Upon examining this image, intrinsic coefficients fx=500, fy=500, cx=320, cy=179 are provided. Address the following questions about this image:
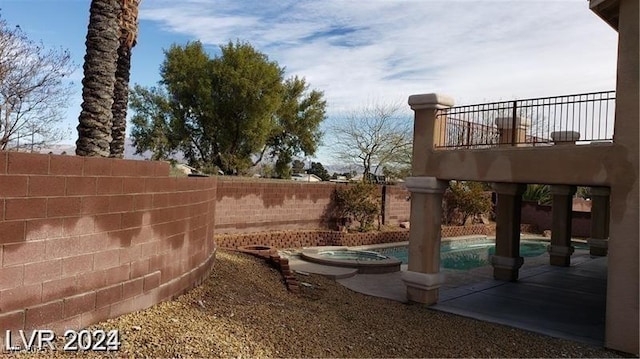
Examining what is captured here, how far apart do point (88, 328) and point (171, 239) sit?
1.96 m

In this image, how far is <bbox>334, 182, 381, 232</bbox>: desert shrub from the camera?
21062mm

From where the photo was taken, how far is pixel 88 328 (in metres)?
5.07

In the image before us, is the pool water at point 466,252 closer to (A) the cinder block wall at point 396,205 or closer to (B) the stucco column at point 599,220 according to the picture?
(B) the stucco column at point 599,220

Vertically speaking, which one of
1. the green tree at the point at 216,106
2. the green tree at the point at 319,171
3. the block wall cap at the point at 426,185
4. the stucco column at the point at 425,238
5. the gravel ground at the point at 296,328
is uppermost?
the green tree at the point at 216,106

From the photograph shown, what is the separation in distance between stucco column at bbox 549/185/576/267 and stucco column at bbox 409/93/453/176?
7.30m

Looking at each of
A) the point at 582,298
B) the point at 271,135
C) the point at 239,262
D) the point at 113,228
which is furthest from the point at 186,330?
the point at 271,135

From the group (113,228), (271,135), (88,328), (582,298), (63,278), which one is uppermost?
(271,135)

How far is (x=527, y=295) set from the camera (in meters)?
11.4

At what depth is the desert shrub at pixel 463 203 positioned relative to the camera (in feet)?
85.5

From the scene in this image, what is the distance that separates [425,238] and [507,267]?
4311 mm

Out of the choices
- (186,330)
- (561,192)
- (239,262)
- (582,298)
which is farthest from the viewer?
(561,192)

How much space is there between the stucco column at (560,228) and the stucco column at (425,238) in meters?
7.23

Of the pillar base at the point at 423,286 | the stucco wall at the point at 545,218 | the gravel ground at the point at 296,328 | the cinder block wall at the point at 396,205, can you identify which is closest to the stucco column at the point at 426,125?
the pillar base at the point at 423,286

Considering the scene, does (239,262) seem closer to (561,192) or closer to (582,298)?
(582,298)
